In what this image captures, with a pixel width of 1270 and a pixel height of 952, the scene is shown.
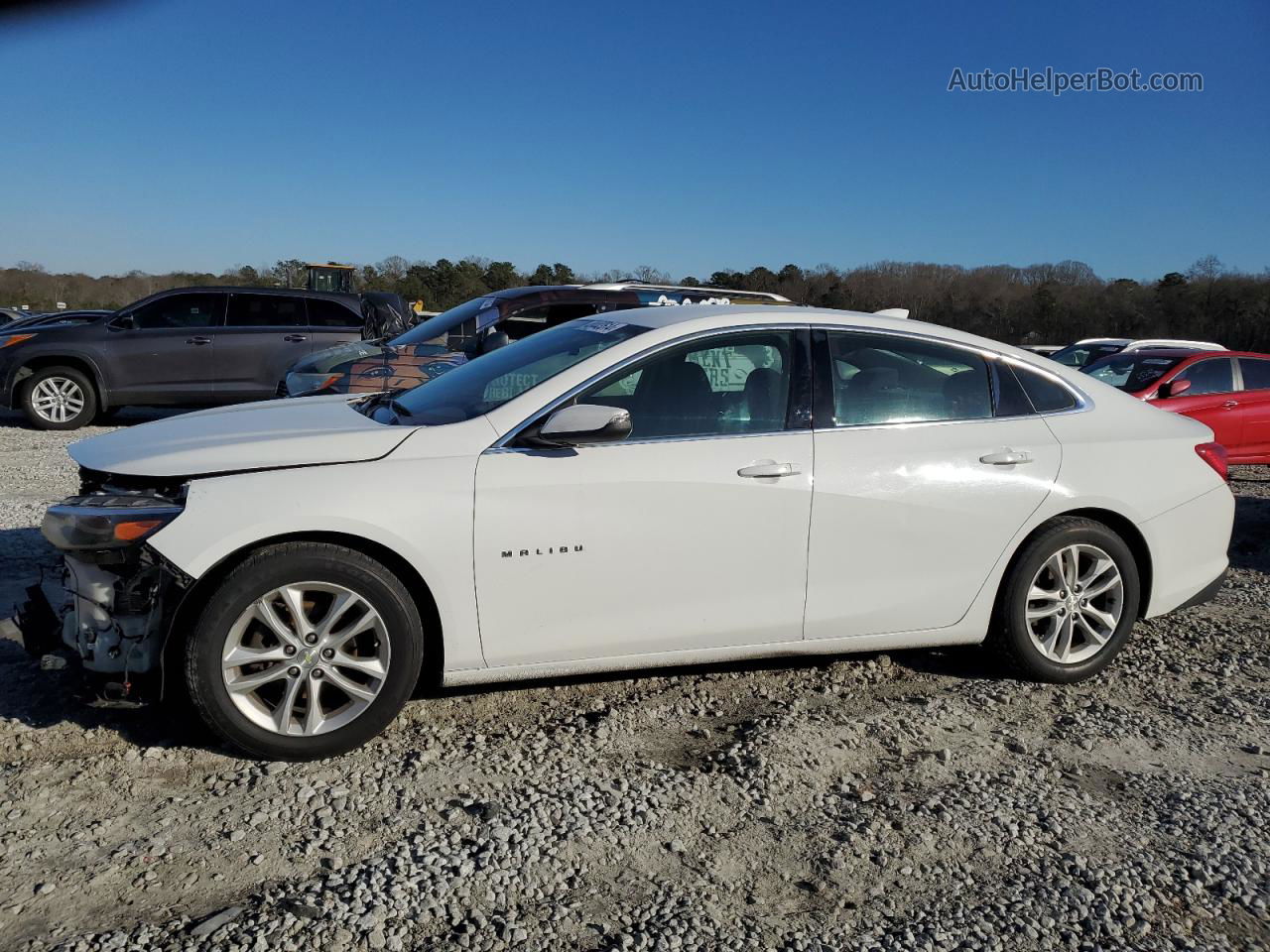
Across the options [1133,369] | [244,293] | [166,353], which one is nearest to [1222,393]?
[1133,369]

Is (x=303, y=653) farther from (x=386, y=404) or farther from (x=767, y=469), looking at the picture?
(x=767, y=469)

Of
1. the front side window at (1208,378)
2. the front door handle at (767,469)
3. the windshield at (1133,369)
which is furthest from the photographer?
the windshield at (1133,369)

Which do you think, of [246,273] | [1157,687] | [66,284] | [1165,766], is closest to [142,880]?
[1165,766]

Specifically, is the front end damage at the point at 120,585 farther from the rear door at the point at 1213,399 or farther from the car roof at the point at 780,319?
the rear door at the point at 1213,399

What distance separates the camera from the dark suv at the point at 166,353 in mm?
12836

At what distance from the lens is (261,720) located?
140 inches

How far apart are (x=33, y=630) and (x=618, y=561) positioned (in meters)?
2.14

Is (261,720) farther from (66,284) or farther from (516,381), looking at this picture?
(66,284)

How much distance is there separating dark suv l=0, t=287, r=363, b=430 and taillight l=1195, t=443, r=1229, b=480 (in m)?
11.0

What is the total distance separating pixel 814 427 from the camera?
4176 mm

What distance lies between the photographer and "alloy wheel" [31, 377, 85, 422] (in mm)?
12859

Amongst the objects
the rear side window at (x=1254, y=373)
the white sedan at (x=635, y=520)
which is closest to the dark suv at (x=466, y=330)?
the white sedan at (x=635, y=520)

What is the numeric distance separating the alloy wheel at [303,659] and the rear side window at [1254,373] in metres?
10.9

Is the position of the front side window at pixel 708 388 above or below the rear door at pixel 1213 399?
above
